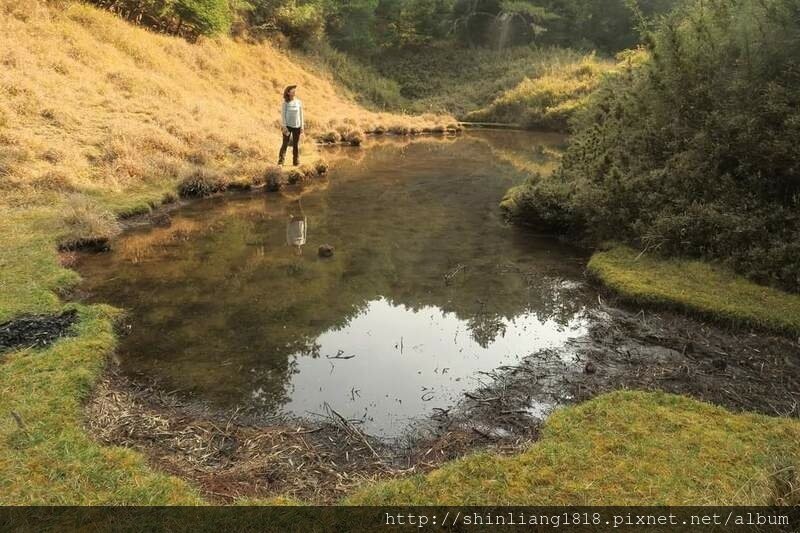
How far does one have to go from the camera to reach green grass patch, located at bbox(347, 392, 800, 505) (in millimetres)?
3689

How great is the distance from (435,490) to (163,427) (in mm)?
2532

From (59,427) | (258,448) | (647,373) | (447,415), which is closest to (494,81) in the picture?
(647,373)

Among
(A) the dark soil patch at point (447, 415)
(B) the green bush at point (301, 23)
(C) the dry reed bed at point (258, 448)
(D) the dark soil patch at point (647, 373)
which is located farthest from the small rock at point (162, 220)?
(B) the green bush at point (301, 23)

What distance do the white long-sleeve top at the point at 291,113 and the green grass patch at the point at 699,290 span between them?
968 cm

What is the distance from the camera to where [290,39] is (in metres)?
35.2

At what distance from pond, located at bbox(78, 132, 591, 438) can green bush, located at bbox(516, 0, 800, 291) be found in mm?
1336

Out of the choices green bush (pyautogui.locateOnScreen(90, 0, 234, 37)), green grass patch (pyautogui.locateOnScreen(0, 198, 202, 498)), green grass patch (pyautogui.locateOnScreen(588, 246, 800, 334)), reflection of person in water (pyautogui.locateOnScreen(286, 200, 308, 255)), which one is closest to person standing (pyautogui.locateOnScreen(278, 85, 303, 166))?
reflection of person in water (pyautogui.locateOnScreen(286, 200, 308, 255))

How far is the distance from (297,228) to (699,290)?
7.43 meters

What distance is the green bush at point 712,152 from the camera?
7.51m

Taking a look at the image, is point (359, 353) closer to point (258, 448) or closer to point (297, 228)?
point (258, 448)

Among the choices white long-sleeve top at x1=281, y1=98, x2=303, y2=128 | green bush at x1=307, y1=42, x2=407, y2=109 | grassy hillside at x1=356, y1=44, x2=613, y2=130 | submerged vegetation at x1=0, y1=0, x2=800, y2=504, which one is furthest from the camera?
green bush at x1=307, y1=42, x2=407, y2=109

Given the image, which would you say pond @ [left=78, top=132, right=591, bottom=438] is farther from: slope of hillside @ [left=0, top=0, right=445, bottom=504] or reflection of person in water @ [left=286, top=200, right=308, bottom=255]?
slope of hillside @ [left=0, top=0, right=445, bottom=504]

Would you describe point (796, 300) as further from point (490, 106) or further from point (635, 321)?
point (490, 106)

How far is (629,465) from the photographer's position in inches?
158
